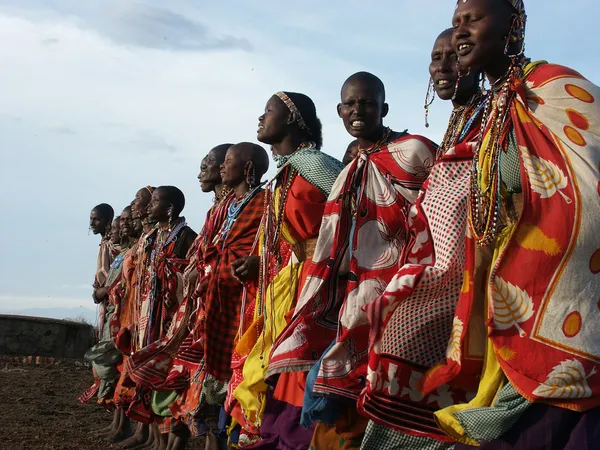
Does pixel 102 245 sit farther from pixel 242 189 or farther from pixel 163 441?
pixel 242 189

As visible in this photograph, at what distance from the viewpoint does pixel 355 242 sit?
16.2 ft

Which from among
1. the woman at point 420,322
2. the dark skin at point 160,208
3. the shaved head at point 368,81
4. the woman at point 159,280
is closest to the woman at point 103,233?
the woman at point 159,280

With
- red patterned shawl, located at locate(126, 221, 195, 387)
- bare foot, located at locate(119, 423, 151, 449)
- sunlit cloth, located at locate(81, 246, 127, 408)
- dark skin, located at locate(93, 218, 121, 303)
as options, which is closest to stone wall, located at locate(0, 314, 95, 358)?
dark skin, located at locate(93, 218, 121, 303)

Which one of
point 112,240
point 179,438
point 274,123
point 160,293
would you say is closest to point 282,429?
point 274,123

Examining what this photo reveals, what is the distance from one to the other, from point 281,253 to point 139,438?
4.43m

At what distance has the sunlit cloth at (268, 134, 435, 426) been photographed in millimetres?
4895

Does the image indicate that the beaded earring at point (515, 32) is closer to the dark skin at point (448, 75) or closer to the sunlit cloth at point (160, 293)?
the dark skin at point (448, 75)

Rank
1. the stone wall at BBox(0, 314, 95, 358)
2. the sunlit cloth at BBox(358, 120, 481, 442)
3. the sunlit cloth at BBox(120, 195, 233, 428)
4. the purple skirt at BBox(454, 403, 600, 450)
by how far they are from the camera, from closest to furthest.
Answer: the purple skirt at BBox(454, 403, 600, 450)
the sunlit cloth at BBox(358, 120, 481, 442)
the sunlit cloth at BBox(120, 195, 233, 428)
the stone wall at BBox(0, 314, 95, 358)

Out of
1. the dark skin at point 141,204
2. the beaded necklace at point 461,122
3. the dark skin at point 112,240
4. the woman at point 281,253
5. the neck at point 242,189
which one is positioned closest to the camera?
the beaded necklace at point 461,122

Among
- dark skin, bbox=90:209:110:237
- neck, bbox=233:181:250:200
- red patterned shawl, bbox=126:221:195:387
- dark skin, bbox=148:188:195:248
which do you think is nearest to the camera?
neck, bbox=233:181:250:200

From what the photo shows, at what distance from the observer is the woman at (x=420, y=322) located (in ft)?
12.5

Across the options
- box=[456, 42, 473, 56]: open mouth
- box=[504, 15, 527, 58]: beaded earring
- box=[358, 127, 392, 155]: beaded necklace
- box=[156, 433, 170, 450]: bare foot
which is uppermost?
box=[504, 15, 527, 58]: beaded earring

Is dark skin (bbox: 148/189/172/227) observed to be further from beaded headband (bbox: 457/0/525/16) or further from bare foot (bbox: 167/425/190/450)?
beaded headband (bbox: 457/0/525/16)

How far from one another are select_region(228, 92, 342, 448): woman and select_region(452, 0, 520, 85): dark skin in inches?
86.4
